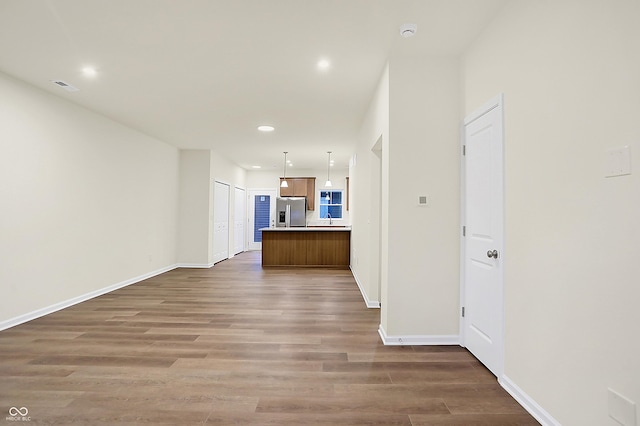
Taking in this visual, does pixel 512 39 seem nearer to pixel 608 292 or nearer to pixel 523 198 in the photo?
pixel 523 198

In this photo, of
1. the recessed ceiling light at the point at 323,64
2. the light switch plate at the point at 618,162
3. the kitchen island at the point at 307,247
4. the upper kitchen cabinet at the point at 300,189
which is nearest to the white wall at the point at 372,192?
the recessed ceiling light at the point at 323,64

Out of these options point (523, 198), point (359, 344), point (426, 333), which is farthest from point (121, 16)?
point (426, 333)

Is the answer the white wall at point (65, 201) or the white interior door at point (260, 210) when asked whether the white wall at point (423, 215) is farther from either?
the white interior door at point (260, 210)

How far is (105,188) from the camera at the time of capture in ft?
15.3

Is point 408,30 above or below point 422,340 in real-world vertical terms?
above

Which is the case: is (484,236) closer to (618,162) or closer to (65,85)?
(618,162)

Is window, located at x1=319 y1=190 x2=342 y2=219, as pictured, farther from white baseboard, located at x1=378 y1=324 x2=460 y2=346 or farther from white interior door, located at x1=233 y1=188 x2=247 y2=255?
white baseboard, located at x1=378 y1=324 x2=460 y2=346

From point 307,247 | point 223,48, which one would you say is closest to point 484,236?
point 223,48

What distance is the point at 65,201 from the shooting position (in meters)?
3.98

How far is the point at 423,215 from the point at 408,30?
60.7 inches

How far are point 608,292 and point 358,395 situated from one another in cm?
151

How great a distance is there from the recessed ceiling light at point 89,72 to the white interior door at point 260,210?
22.6 feet

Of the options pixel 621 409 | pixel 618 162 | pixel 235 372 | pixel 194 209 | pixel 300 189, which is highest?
pixel 300 189

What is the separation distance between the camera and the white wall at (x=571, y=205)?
4.28 feet
